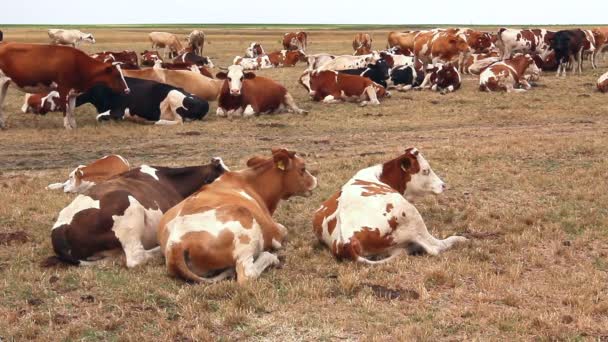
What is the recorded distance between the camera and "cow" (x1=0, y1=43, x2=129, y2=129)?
1479cm

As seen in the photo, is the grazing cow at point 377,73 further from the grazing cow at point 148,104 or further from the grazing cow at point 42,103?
the grazing cow at point 42,103

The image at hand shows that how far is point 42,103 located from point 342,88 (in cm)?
759

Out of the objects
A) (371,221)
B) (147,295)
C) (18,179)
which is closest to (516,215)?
(371,221)

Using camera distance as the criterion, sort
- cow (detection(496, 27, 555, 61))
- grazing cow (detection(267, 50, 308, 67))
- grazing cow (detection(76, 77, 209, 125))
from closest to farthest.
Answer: grazing cow (detection(76, 77, 209, 125))
cow (detection(496, 27, 555, 61))
grazing cow (detection(267, 50, 308, 67))

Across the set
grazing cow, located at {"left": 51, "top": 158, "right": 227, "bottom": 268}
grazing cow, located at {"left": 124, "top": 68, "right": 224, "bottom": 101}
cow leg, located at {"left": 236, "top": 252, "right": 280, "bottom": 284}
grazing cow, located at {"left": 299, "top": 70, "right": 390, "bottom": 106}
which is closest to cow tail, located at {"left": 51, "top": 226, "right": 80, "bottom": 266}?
grazing cow, located at {"left": 51, "top": 158, "right": 227, "bottom": 268}

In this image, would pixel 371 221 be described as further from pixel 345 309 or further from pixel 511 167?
pixel 511 167

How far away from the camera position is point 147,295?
5.65 metres

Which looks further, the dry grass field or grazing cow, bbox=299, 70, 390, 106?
grazing cow, bbox=299, 70, 390, 106

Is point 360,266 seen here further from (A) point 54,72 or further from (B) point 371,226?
(A) point 54,72

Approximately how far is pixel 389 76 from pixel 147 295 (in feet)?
57.2

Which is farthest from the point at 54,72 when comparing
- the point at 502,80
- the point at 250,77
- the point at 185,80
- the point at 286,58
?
the point at 286,58

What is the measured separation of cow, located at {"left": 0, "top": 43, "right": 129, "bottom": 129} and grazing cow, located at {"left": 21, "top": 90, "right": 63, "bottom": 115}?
101 centimetres

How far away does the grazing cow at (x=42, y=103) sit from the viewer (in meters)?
16.3

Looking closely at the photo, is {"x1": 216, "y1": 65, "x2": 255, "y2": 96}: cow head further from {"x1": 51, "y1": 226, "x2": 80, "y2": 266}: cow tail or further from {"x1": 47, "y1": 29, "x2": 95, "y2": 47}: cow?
{"x1": 47, "y1": 29, "x2": 95, "y2": 47}: cow
